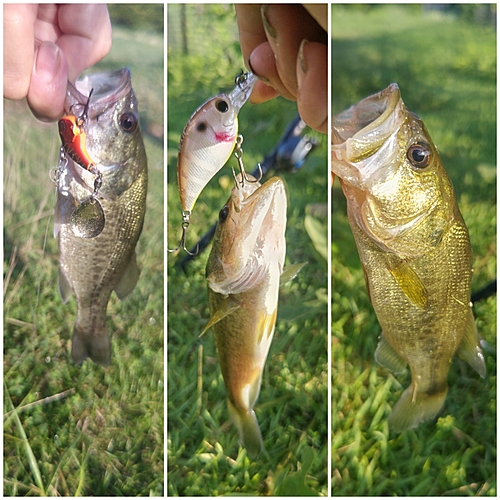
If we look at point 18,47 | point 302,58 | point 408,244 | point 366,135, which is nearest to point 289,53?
point 302,58

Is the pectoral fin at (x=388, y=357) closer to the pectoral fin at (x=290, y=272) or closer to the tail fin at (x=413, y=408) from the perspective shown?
the tail fin at (x=413, y=408)

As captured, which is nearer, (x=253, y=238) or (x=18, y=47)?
(x=253, y=238)

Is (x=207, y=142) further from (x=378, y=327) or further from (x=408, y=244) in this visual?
(x=378, y=327)

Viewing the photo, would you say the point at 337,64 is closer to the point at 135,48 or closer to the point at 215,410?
the point at 135,48

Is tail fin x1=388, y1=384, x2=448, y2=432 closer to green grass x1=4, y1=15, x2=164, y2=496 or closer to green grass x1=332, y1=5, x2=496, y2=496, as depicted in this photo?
green grass x1=332, y1=5, x2=496, y2=496

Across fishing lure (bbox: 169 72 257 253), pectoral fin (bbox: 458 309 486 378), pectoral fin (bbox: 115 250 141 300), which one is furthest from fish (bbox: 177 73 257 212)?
pectoral fin (bbox: 458 309 486 378)

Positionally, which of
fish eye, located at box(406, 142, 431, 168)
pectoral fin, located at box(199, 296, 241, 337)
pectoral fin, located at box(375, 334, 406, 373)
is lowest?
pectoral fin, located at box(375, 334, 406, 373)
